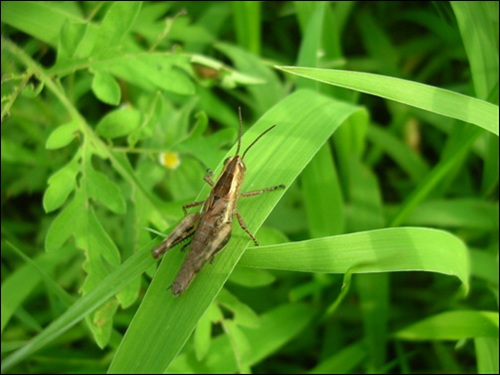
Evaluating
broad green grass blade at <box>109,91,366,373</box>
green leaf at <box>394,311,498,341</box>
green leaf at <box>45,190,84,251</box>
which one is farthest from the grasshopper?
green leaf at <box>394,311,498,341</box>

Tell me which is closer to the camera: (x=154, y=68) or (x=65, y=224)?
(x=65, y=224)

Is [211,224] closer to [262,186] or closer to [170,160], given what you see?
[262,186]

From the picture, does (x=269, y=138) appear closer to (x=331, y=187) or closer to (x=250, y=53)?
(x=331, y=187)

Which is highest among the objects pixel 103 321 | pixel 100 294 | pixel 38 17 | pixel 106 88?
pixel 38 17

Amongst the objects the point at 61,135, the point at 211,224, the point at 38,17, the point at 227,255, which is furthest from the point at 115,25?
the point at 227,255

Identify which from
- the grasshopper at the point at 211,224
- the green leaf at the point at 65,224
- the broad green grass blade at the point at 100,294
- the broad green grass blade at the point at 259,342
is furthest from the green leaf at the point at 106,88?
the broad green grass blade at the point at 259,342

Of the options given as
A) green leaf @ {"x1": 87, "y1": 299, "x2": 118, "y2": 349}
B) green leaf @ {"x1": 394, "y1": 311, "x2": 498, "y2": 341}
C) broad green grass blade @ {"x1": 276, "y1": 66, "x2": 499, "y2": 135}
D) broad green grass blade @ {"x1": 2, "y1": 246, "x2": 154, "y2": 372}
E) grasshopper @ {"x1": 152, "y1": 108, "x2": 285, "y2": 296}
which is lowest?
A: green leaf @ {"x1": 394, "y1": 311, "x2": 498, "y2": 341}

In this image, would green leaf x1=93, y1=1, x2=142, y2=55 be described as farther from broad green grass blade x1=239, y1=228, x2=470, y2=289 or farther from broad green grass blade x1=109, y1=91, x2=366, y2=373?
broad green grass blade x1=239, y1=228, x2=470, y2=289
